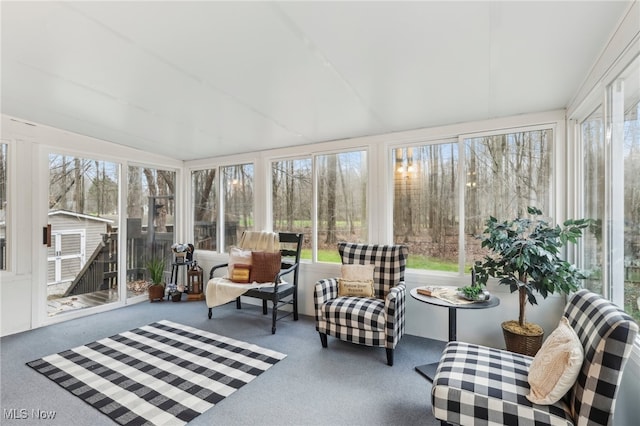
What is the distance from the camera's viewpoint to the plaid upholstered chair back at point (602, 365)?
120cm

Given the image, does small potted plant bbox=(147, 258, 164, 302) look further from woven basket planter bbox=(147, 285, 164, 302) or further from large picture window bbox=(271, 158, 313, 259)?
A: large picture window bbox=(271, 158, 313, 259)

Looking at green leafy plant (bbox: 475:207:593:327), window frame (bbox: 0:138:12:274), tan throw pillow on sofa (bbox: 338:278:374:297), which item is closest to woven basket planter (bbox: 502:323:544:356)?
green leafy plant (bbox: 475:207:593:327)

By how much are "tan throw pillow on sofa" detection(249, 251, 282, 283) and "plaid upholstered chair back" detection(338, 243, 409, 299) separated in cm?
95

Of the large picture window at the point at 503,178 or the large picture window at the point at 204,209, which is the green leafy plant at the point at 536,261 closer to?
the large picture window at the point at 503,178

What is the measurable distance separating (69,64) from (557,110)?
A: 394cm

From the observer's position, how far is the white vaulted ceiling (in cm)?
150

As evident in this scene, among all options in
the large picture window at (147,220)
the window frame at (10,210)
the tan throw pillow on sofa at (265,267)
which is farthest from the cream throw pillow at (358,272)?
the window frame at (10,210)

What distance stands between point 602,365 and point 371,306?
1672mm

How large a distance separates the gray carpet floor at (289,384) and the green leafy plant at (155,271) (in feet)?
3.51

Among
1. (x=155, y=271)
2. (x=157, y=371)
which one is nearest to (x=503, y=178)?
(x=157, y=371)

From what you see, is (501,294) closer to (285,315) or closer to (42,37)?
(285,315)

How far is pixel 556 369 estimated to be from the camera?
139 cm

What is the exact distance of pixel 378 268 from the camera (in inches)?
126

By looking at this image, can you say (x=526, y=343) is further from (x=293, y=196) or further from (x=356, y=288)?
(x=293, y=196)
